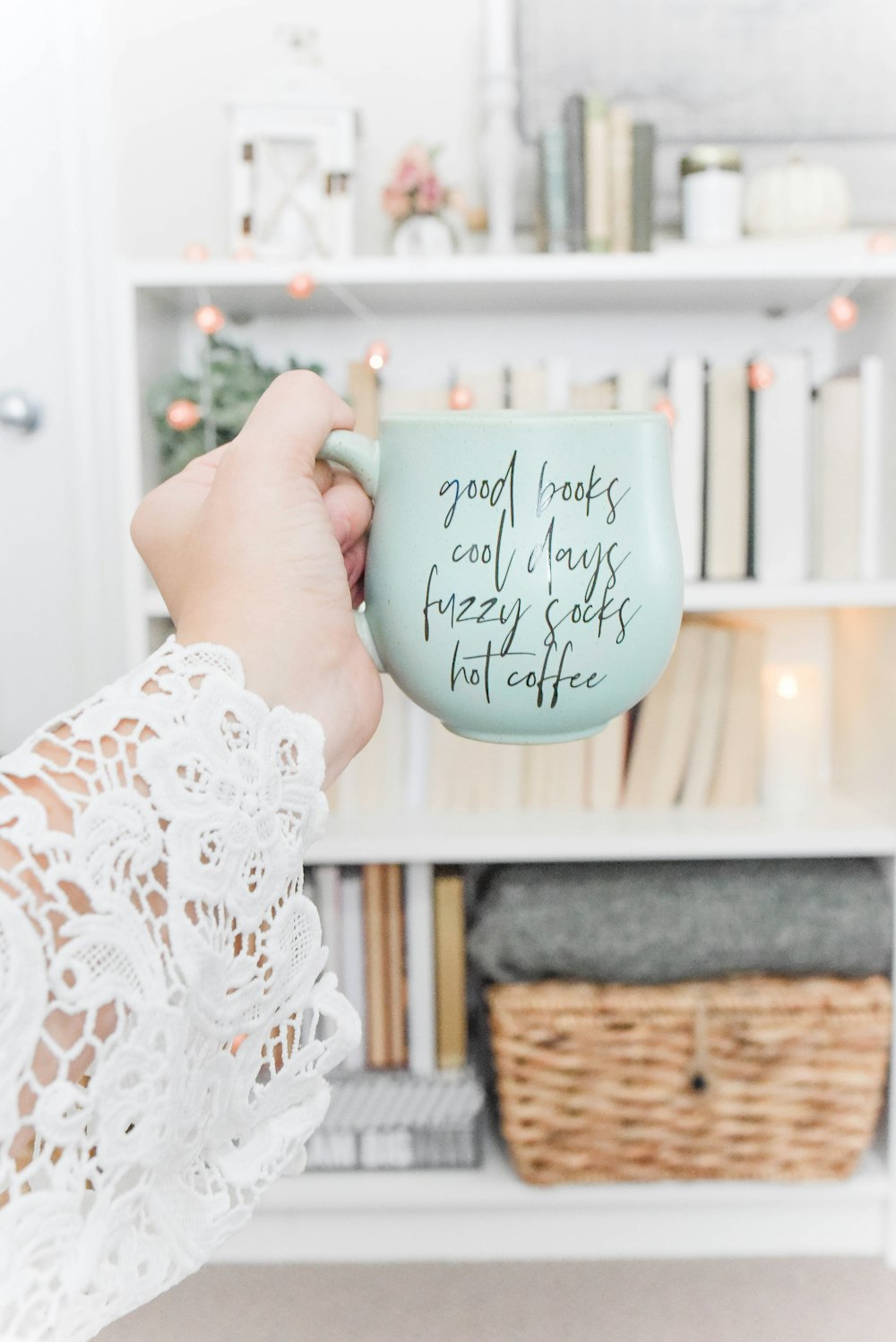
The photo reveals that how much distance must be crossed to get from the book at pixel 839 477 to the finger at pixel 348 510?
0.92 meters

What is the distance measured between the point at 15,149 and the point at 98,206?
121mm

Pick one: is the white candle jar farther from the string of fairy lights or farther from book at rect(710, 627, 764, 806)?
book at rect(710, 627, 764, 806)

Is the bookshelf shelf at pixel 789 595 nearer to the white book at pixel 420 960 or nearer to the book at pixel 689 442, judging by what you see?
the book at pixel 689 442

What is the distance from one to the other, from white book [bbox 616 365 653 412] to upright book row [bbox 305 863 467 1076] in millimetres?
580

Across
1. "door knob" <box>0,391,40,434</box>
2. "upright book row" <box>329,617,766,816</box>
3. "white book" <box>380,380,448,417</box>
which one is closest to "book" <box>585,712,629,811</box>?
"upright book row" <box>329,617,766,816</box>

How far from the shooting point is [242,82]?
55.4 inches

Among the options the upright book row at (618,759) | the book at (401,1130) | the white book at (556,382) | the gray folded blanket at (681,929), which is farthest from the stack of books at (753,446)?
the book at (401,1130)

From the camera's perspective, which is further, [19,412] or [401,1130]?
[19,412]

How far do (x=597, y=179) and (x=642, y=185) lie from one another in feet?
0.17

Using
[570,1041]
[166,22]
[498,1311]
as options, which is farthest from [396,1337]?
[166,22]

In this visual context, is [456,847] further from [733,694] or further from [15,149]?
[15,149]

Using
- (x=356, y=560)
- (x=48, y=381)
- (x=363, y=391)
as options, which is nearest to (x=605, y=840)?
(x=363, y=391)

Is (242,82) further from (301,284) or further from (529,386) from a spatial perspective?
(529,386)

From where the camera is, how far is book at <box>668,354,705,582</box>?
4.24 ft
